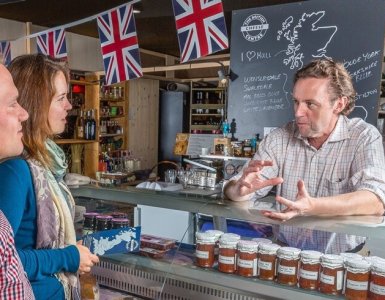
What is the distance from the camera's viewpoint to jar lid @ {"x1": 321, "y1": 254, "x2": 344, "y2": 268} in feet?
4.53

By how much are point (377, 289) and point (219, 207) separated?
2.15ft

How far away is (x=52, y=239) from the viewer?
4.47 feet

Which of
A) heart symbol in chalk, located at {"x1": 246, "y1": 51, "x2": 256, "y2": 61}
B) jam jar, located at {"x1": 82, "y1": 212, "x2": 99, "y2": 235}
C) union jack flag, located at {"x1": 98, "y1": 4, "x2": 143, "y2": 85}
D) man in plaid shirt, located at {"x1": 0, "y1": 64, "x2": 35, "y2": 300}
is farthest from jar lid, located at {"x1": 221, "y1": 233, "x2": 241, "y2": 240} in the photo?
union jack flag, located at {"x1": 98, "y1": 4, "x2": 143, "y2": 85}

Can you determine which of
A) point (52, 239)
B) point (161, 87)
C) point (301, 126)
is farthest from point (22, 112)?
point (161, 87)

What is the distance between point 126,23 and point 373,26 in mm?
2367

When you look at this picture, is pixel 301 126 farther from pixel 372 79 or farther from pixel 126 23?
pixel 126 23

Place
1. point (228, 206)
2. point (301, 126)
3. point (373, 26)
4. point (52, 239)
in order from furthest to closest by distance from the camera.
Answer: point (373, 26) < point (301, 126) < point (228, 206) < point (52, 239)

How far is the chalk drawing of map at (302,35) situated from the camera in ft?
11.0

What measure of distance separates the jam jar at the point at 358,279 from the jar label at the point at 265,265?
0.27 meters

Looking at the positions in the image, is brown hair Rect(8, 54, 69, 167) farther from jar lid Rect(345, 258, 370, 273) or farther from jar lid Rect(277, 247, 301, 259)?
jar lid Rect(345, 258, 370, 273)

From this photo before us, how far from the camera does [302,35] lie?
3445mm

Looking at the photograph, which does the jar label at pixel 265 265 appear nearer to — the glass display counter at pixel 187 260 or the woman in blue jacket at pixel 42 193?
the glass display counter at pixel 187 260

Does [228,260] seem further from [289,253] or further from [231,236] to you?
[289,253]

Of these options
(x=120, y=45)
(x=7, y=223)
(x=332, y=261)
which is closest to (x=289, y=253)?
(x=332, y=261)
